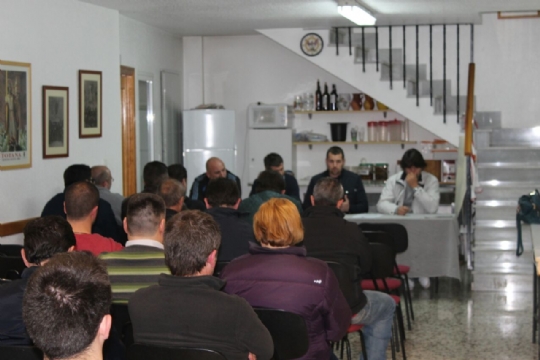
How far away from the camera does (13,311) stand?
3.07m

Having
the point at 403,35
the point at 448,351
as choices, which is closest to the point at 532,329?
the point at 448,351

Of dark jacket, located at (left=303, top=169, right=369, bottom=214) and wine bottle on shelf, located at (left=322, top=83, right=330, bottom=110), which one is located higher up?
wine bottle on shelf, located at (left=322, top=83, right=330, bottom=110)

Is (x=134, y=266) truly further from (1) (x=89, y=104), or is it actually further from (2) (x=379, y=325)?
(1) (x=89, y=104)

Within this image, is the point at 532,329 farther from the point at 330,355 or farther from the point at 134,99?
the point at 134,99

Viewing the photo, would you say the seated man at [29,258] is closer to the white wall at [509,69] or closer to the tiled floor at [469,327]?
the tiled floor at [469,327]

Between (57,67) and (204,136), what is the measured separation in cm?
366

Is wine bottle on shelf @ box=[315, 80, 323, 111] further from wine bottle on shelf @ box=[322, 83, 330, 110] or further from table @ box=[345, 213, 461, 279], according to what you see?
table @ box=[345, 213, 461, 279]

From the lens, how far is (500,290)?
7.58 meters

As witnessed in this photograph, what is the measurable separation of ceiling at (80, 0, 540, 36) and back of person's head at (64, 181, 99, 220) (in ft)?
12.1

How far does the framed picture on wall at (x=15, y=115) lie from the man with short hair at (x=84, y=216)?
2.04 metres

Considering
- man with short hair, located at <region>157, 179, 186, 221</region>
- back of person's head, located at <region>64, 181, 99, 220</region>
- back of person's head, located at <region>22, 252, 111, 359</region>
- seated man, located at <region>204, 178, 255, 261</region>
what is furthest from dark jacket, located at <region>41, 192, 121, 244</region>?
back of person's head, located at <region>22, 252, 111, 359</region>

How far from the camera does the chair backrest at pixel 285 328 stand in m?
3.29

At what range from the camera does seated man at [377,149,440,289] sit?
7457 millimetres

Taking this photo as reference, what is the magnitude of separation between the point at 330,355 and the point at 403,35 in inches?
277
